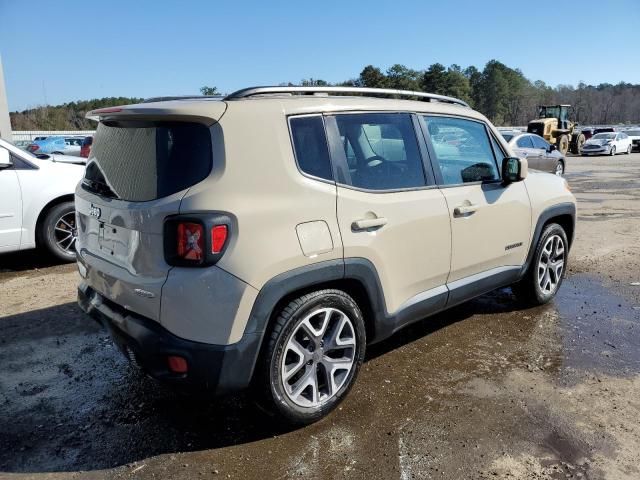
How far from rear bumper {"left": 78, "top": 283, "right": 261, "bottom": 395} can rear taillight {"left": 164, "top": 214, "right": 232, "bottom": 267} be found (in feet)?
1.27

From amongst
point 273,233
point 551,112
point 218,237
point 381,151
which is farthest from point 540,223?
point 551,112

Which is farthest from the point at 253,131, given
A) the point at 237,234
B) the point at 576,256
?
the point at 576,256

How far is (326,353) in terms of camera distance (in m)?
2.97

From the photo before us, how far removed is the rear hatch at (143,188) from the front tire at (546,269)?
331 centimetres

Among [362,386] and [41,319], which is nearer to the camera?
[362,386]

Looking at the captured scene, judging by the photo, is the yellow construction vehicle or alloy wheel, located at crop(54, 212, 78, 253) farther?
the yellow construction vehicle

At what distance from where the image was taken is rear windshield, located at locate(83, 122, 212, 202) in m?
2.51

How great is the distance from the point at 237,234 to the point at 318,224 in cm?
49

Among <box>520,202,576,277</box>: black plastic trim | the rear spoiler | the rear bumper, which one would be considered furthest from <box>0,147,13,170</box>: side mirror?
<box>520,202,576,277</box>: black plastic trim

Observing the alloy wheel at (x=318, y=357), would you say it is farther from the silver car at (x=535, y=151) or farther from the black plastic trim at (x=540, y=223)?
the silver car at (x=535, y=151)

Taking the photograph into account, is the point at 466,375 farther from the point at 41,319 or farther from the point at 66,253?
the point at 66,253

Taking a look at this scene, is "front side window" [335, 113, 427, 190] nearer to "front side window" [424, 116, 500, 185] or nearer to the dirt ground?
"front side window" [424, 116, 500, 185]

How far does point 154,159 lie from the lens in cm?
260

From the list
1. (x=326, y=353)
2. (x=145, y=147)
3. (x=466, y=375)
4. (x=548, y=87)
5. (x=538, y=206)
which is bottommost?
(x=466, y=375)
